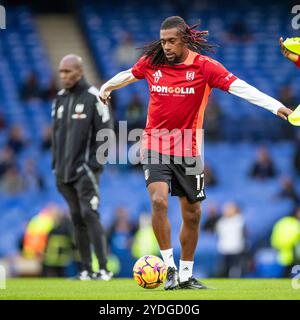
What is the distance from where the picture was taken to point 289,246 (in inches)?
685

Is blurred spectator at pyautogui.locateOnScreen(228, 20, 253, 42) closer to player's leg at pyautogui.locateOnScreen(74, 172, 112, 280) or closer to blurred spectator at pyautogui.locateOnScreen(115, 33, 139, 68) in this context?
blurred spectator at pyautogui.locateOnScreen(115, 33, 139, 68)

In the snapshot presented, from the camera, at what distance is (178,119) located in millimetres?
8953

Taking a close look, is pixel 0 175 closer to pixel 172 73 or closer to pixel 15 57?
pixel 15 57

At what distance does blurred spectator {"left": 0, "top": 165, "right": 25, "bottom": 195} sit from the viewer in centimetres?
2222

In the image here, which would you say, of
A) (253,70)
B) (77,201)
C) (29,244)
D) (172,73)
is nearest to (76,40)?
(253,70)

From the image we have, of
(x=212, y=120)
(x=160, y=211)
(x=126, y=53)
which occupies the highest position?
(x=126, y=53)

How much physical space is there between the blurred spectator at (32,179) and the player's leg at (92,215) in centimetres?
1095

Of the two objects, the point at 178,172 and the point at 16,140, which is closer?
the point at 178,172

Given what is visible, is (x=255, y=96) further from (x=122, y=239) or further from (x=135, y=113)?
(x=135, y=113)

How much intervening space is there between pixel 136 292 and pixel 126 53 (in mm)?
17997

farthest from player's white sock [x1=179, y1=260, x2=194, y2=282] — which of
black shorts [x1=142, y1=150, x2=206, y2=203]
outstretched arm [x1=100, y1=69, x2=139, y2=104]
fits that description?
outstretched arm [x1=100, y1=69, x2=139, y2=104]

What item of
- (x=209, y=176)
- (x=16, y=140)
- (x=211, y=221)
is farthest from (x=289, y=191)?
(x=16, y=140)

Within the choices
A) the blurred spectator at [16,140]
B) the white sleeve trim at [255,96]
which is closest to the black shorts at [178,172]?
the white sleeve trim at [255,96]

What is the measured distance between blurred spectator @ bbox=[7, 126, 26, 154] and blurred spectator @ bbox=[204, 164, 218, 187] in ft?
15.6
